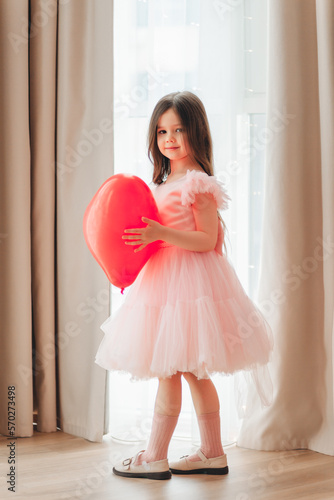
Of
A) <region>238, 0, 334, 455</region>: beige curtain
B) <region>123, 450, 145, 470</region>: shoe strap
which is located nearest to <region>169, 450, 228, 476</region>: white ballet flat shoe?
<region>123, 450, 145, 470</region>: shoe strap

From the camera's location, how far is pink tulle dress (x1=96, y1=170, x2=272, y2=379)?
1.47 metres

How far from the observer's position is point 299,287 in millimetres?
1880

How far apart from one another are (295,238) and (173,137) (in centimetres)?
53

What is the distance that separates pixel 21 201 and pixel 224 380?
94 cm

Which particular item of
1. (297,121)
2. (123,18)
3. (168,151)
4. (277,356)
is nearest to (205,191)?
(168,151)

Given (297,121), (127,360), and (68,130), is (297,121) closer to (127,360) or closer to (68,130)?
(68,130)

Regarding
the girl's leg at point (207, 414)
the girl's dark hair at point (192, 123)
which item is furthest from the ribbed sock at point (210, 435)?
the girl's dark hair at point (192, 123)

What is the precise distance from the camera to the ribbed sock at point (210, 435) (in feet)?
5.43

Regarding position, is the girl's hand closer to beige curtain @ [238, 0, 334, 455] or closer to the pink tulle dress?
the pink tulle dress

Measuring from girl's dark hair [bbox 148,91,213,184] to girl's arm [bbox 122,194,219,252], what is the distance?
0.54 ft

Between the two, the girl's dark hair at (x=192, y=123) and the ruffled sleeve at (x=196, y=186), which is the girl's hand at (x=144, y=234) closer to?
the ruffled sleeve at (x=196, y=186)

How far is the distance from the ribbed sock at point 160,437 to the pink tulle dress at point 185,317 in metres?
0.18

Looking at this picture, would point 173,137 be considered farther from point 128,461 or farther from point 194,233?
point 128,461

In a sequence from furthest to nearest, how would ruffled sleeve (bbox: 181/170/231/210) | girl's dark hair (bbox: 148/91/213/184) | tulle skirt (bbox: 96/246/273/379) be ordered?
girl's dark hair (bbox: 148/91/213/184), ruffled sleeve (bbox: 181/170/231/210), tulle skirt (bbox: 96/246/273/379)
